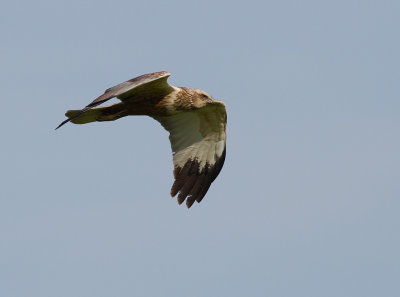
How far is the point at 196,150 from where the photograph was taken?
1780cm

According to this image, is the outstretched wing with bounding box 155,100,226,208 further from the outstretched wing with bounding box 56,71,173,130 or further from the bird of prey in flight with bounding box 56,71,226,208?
the outstretched wing with bounding box 56,71,173,130

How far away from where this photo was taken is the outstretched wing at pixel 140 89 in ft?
48.1

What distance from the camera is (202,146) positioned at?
1781cm

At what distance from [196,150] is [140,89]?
2.26m

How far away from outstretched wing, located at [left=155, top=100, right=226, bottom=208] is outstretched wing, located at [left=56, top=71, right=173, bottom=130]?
118 centimetres

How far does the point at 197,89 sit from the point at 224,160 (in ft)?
5.56

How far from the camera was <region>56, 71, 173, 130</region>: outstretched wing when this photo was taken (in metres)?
14.7

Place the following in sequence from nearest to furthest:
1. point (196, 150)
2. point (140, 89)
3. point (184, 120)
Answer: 1. point (140, 89)
2. point (184, 120)
3. point (196, 150)

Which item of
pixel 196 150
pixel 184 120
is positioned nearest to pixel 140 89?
pixel 184 120

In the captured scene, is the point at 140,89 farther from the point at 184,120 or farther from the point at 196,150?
the point at 196,150

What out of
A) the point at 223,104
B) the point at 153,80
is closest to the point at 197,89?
the point at 223,104

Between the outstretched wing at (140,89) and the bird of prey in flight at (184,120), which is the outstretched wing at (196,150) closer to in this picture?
the bird of prey in flight at (184,120)

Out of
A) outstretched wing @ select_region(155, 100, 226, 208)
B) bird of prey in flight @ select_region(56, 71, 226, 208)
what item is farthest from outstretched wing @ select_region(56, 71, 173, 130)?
outstretched wing @ select_region(155, 100, 226, 208)

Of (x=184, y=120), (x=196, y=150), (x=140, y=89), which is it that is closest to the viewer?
(x=140, y=89)
